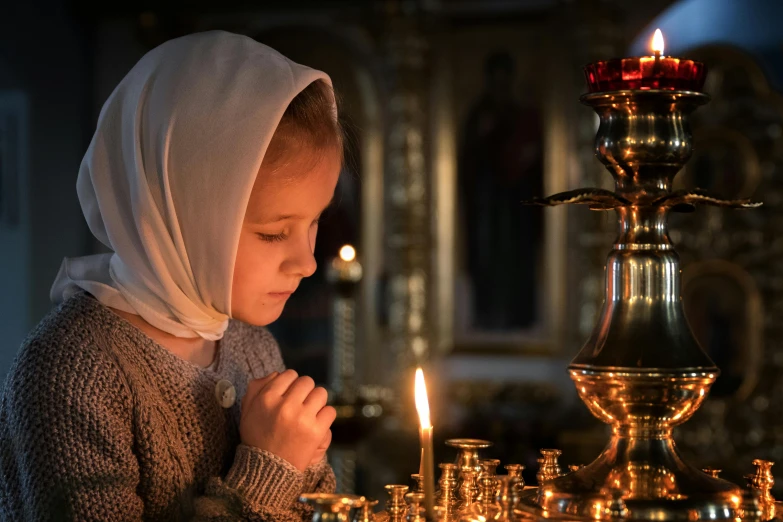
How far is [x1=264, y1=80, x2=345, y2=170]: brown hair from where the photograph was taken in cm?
133

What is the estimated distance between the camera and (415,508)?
2.70ft

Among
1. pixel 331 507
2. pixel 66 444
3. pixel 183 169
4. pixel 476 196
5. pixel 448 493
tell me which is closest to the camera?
pixel 331 507

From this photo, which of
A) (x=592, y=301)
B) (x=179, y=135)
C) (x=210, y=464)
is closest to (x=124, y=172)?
(x=179, y=135)

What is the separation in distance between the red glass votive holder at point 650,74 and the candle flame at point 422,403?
28cm

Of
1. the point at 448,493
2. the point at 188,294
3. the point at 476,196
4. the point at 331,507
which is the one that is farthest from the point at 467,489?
the point at 476,196

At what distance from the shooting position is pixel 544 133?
5645 millimetres

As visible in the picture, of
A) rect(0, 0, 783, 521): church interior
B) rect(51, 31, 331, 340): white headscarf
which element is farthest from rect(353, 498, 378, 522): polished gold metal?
rect(0, 0, 783, 521): church interior

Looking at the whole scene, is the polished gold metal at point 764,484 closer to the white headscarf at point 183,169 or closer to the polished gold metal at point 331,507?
the polished gold metal at point 331,507

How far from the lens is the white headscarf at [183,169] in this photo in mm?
1277

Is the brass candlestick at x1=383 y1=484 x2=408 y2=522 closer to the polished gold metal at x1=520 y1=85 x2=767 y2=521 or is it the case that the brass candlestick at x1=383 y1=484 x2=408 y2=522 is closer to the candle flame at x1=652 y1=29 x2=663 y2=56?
the polished gold metal at x1=520 y1=85 x2=767 y2=521

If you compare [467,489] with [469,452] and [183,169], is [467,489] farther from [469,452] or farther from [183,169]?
[183,169]

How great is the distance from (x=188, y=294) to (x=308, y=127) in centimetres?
25

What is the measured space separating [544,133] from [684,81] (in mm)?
4825

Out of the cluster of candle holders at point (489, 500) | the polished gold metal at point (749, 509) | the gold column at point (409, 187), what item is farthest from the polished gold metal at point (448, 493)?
the gold column at point (409, 187)
